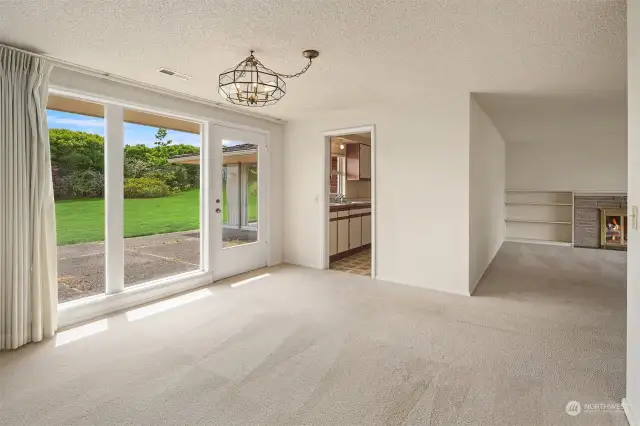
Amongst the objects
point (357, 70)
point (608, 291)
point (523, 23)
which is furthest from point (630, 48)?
point (608, 291)

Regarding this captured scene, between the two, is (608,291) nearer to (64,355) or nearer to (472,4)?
(472,4)

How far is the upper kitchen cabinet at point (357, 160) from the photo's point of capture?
7289mm

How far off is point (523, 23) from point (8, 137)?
3825mm

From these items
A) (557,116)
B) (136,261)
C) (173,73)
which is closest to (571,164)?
(557,116)

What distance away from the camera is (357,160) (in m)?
7.30

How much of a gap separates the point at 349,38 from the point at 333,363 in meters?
2.34

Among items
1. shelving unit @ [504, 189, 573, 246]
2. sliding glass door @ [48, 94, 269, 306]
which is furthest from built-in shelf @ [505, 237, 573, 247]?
sliding glass door @ [48, 94, 269, 306]

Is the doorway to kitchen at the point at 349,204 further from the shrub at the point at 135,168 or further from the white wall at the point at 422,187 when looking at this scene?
the shrub at the point at 135,168

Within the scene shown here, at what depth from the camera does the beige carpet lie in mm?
1958

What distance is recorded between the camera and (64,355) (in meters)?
2.61

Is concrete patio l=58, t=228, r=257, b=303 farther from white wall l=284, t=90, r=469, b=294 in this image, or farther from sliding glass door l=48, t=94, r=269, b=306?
white wall l=284, t=90, r=469, b=294

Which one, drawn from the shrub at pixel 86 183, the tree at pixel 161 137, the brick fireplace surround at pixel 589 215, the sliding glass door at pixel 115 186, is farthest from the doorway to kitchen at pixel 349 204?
the brick fireplace surround at pixel 589 215

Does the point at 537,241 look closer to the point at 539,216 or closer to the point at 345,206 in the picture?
the point at 539,216

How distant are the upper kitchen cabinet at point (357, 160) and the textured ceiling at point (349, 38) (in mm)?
3591
